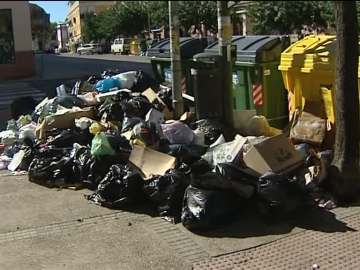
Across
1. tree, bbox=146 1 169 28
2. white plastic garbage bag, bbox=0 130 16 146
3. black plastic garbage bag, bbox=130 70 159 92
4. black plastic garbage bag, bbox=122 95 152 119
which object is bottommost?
white plastic garbage bag, bbox=0 130 16 146

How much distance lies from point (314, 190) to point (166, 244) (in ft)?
5.30

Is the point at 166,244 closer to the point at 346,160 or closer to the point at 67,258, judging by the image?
the point at 67,258

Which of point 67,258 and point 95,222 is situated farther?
point 95,222

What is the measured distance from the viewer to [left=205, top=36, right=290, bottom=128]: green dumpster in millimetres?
7986

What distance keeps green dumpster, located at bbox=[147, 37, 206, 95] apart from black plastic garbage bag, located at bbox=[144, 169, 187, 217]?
13.3 ft

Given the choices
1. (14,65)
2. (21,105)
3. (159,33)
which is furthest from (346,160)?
(159,33)

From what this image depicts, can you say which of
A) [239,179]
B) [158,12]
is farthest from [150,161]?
[158,12]

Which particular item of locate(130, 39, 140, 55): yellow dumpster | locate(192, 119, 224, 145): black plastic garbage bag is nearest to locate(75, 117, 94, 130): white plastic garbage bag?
locate(192, 119, 224, 145): black plastic garbage bag

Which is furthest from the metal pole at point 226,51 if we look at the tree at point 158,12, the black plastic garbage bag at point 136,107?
the tree at point 158,12

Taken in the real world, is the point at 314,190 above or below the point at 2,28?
below

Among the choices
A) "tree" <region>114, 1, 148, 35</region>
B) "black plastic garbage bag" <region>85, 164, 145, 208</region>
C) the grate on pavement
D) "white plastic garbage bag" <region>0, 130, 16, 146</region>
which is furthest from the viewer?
"tree" <region>114, 1, 148, 35</region>

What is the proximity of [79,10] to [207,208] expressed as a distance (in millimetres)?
82230

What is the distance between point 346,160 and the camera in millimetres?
5402

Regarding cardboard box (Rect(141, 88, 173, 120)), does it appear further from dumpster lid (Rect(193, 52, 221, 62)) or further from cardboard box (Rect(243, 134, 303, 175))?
cardboard box (Rect(243, 134, 303, 175))
